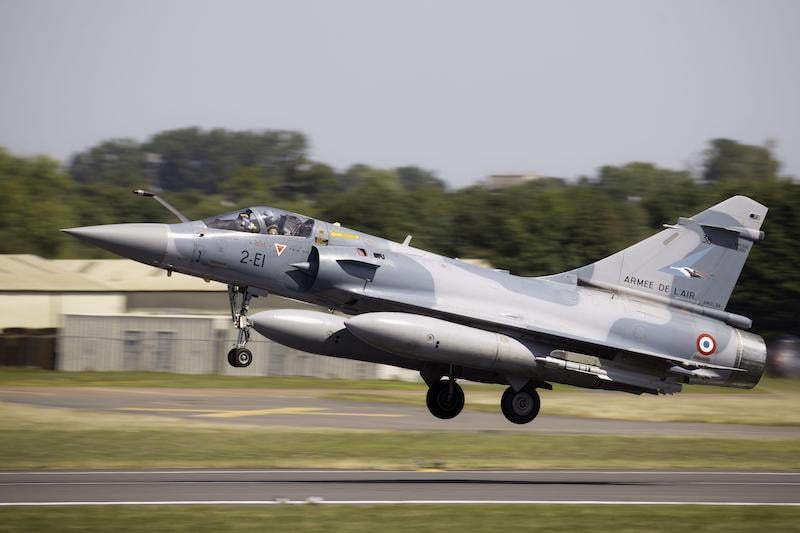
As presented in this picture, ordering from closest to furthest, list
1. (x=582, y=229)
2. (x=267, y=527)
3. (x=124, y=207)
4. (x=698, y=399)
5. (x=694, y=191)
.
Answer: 1. (x=267, y=527)
2. (x=698, y=399)
3. (x=582, y=229)
4. (x=694, y=191)
5. (x=124, y=207)

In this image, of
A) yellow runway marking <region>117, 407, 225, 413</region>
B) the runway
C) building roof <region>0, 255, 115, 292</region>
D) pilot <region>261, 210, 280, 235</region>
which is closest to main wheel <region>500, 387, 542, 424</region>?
the runway

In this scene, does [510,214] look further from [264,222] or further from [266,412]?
[264,222]

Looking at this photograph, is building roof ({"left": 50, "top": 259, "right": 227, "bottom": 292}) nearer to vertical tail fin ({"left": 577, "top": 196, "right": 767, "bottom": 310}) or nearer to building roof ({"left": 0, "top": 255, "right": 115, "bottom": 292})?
building roof ({"left": 0, "top": 255, "right": 115, "bottom": 292})

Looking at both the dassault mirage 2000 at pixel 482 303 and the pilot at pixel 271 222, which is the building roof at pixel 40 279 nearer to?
the dassault mirage 2000 at pixel 482 303

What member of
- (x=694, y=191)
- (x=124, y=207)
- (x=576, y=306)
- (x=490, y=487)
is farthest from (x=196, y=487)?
(x=124, y=207)

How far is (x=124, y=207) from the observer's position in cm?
9938

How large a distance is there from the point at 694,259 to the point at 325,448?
1185 centimetres

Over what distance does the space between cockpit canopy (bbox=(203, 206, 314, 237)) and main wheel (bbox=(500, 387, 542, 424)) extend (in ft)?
17.4

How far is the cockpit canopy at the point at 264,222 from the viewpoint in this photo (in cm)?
2055

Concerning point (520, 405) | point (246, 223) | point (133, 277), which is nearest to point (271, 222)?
point (246, 223)

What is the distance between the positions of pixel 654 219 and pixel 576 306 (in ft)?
226

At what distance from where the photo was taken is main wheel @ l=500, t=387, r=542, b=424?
22.2m

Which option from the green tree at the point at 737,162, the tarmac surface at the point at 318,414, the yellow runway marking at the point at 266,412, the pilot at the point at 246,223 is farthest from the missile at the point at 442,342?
the green tree at the point at 737,162

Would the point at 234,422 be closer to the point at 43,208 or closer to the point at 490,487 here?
the point at 490,487
